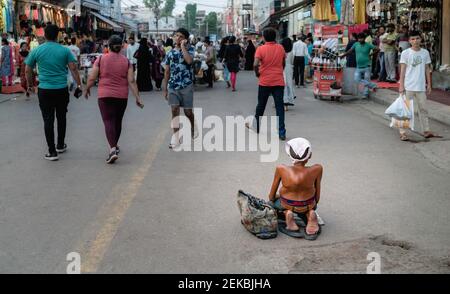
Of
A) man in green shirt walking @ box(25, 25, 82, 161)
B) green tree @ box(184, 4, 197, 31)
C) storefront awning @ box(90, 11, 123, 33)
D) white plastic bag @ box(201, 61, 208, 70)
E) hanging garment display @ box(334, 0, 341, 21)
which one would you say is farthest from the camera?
green tree @ box(184, 4, 197, 31)

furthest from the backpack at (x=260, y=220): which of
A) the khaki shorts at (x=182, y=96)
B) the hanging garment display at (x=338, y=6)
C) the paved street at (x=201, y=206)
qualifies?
the hanging garment display at (x=338, y=6)

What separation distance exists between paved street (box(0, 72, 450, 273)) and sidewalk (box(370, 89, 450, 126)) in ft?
5.49

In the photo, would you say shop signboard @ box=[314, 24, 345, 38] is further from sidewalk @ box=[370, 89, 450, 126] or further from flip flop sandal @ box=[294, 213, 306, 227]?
flip flop sandal @ box=[294, 213, 306, 227]

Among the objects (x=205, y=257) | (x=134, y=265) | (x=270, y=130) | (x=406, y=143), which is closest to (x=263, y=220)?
(x=205, y=257)

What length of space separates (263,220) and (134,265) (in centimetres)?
118

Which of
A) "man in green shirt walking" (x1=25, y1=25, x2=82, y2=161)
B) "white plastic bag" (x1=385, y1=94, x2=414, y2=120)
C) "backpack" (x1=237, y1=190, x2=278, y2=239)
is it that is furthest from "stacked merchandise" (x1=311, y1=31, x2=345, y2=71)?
"backpack" (x1=237, y1=190, x2=278, y2=239)

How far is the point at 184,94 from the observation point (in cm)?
922

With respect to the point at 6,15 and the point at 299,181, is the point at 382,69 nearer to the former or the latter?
the point at 6,15

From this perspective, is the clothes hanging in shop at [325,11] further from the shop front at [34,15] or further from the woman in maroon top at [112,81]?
the woman in maroon top at [112,81]

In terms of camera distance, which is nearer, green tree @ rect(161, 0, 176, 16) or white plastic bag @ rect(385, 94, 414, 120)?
white plastic bag @ rect(385, 94, 414, 120)

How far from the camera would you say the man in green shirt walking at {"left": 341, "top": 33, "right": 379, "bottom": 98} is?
15.9 meters

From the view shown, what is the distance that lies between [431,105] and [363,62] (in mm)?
2883

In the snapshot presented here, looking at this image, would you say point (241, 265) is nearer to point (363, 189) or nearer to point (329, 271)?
point (329, 271)

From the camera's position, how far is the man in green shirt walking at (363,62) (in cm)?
1588
